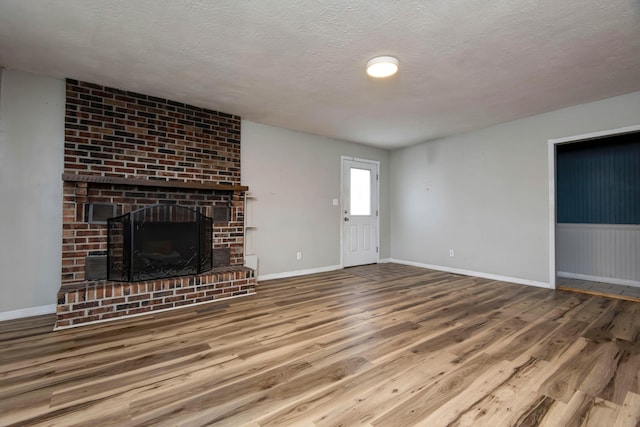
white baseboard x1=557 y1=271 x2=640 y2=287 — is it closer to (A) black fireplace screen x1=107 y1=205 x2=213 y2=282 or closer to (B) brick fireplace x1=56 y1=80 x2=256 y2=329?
(B) brick fireplace x1=56 y1=80 x2=256 y2=329

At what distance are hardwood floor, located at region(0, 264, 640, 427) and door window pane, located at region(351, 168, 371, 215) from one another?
270 centimetres

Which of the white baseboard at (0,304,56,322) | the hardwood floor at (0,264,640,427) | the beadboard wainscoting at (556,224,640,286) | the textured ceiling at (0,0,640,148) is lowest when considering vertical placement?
the hardwood floor at (0,264,640,427)

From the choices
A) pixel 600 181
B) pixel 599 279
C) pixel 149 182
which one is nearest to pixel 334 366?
pixel 149 182

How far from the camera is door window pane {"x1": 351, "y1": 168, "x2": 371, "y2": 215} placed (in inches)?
220

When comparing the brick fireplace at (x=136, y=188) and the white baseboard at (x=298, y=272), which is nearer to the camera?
the brick fireplace at (x=136, y=188)

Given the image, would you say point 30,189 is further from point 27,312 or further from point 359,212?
point 359,212

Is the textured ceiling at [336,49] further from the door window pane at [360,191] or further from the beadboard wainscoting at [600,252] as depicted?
the beadboard wainscoting at [600,252]

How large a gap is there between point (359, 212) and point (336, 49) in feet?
11.7

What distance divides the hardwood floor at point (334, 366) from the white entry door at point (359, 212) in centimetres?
235

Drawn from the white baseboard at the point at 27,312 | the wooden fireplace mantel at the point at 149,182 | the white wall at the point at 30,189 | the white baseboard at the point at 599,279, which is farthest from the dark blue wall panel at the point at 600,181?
the white baseboard at the point at 27,312

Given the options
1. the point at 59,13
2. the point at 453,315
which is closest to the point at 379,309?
the point at 453,315

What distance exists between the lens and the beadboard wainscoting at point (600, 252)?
13.5 ft

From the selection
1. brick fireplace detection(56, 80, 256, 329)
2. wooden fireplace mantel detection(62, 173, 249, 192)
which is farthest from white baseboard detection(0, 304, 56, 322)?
wooden fireplace mantel detection(62, 173, 249, 192)

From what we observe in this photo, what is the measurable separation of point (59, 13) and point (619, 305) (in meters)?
5.80
